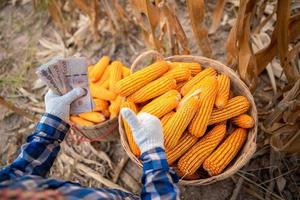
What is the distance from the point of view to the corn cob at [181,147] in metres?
1.73

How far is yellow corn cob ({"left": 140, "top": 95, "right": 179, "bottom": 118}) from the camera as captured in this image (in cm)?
178

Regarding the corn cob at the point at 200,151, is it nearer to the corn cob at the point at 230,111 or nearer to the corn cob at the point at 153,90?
the corn cob at the point at 230,111

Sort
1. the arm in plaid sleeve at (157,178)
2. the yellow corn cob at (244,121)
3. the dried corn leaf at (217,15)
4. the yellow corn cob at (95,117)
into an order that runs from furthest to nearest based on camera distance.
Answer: the dried corn leaf at (217,15) < the yellow corn cob at (95,117) < the yellow corn cob at (244,121) < the arm in plaid sleeve at (157,178)

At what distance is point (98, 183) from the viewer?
225 cm

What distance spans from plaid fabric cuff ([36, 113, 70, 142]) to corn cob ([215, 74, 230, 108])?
753mm

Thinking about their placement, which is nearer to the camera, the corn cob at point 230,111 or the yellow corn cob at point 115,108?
the corn cob at point 230,111

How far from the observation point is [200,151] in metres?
1.75

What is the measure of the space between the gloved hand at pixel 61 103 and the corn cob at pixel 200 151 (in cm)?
58

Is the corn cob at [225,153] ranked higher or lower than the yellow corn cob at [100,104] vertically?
lower

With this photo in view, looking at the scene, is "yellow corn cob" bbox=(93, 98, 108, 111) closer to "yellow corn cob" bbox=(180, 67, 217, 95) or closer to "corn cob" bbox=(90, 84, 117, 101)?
"corn cob" bbox=(90, 84, 117, 101)

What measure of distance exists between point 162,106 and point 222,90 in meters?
0.33

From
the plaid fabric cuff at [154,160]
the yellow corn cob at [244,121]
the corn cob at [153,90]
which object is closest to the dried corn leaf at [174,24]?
the corn cob at [153,90]

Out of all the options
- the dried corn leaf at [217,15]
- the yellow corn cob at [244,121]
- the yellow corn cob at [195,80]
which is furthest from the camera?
the dried corn leaf at [217,15]

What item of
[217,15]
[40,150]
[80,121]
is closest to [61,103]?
[40,150]
